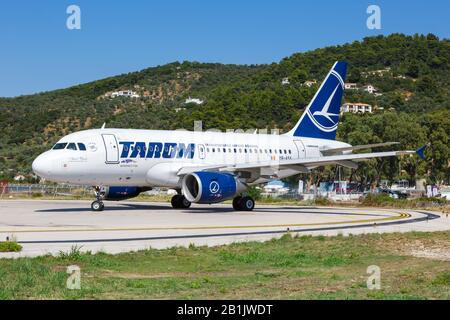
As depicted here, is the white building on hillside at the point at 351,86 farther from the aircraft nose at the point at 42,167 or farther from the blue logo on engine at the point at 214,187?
the aircraft nose at the point at 42,167

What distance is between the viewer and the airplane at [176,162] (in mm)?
32562

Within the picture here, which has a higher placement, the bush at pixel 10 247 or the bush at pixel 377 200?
the bush at pixel 10 247

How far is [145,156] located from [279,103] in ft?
268

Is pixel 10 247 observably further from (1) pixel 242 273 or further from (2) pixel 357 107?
(2) pixel 357 107

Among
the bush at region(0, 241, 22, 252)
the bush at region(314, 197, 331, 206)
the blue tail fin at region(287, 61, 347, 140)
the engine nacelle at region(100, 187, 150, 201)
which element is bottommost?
the bush at region(314, 197, 331, 206)

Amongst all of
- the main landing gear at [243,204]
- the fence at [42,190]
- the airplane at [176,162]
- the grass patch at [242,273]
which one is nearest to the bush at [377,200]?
the airplane at [176,162]

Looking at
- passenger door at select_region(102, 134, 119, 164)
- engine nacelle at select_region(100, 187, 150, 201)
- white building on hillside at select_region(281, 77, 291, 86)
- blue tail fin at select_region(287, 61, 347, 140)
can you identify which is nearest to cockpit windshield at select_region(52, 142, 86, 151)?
passenger door at select_region(102, 134, 119, 164)

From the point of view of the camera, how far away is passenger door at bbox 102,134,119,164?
33219 mm

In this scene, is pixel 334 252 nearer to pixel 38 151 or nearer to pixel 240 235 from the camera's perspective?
pixel 240 235

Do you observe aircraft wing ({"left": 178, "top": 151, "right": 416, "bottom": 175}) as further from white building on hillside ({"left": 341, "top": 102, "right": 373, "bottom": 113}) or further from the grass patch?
white building on hillside ({"left": 341, "top": 102, "right": 373, "bottom": 113})

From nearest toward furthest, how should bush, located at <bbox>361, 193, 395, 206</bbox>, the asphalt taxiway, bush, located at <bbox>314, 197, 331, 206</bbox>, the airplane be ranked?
the asphalt taxiway < the airplane < bush, located at <bbox>361, 193, 395, 206</bbox> < bush, located at <bbox>314, 197, 331, 206</bbox>

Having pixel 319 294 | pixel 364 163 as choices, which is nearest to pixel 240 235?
pixel 319 294

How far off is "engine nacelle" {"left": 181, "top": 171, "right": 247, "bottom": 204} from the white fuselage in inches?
62.4
